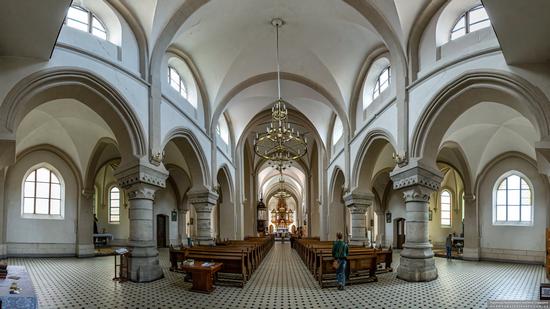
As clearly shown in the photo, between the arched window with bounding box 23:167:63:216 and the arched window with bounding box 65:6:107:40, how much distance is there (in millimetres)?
10810

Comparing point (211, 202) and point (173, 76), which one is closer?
point (173, 76)

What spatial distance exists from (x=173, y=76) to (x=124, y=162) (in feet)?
16.6

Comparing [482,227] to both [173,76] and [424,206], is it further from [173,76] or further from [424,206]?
[173,76]

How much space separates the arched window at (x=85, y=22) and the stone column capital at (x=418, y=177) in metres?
9.52

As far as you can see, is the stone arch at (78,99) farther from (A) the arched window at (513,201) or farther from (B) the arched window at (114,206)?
(B) the arched window at (114,206)

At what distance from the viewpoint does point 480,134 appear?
18000 mm

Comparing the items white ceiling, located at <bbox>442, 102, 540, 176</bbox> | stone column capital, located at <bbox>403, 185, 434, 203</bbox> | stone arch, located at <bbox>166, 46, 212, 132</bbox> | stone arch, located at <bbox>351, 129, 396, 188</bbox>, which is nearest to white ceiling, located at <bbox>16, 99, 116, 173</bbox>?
stone arch, located at <bbox>166, 46, 212, 132</bbox>

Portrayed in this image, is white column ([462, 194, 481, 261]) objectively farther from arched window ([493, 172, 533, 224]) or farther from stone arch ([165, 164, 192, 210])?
stone arch ([165, 164, 192, 210])

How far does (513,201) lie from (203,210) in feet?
45.5

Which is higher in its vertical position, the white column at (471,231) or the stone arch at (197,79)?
the stone arch at (197,79)

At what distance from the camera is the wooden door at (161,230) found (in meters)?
29.5

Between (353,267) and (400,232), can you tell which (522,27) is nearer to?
(353,267)

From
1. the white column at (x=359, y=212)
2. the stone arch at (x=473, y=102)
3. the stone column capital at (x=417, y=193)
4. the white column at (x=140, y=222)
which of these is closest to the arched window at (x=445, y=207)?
the white column at (x=359, y=212)

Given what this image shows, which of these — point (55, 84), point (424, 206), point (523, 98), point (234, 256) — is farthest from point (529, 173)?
point (55, 84)
